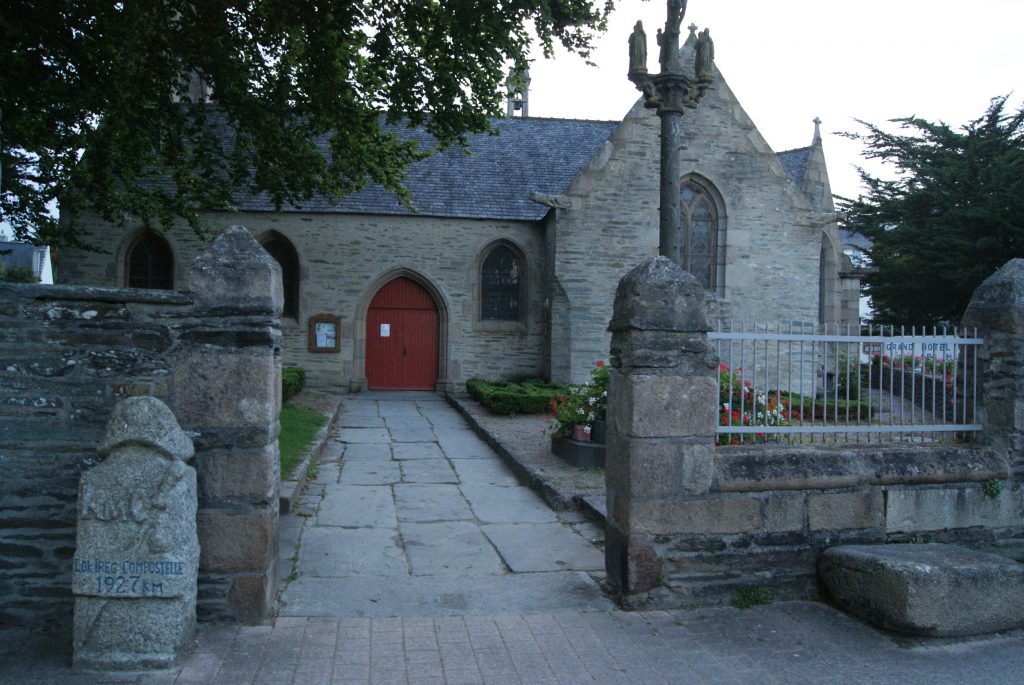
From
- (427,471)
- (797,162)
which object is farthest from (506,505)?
(797,162)

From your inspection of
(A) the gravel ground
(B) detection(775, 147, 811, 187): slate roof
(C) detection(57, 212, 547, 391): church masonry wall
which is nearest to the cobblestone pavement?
(A) the gravel ground

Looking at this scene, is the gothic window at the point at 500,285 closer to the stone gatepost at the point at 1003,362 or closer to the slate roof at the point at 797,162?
the slate roof at the point at 797,162

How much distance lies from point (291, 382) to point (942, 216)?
16727 millimetres

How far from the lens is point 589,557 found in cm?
675

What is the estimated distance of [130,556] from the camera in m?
4.49

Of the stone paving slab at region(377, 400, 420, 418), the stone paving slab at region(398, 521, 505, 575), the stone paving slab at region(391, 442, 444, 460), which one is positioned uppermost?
the stone paving slab at region(377, 400, 420, 418)

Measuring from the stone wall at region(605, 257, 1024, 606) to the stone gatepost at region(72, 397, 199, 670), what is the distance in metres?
2.90

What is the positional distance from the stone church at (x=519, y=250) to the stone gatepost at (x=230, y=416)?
13062mm

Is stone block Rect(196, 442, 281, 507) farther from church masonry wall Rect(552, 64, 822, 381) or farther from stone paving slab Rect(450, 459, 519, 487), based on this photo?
church masonry wall Rect(552, 64, 822, 381)

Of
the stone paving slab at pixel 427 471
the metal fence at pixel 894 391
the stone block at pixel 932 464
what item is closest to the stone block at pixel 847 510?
the stone block at pixel 932 464

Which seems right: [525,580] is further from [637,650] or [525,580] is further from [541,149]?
[541,149]

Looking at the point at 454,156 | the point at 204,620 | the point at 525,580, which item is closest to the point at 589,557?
the point at 525,580

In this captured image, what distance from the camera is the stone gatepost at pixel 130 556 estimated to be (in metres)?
4.47

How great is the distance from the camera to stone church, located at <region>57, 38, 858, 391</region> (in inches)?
714
